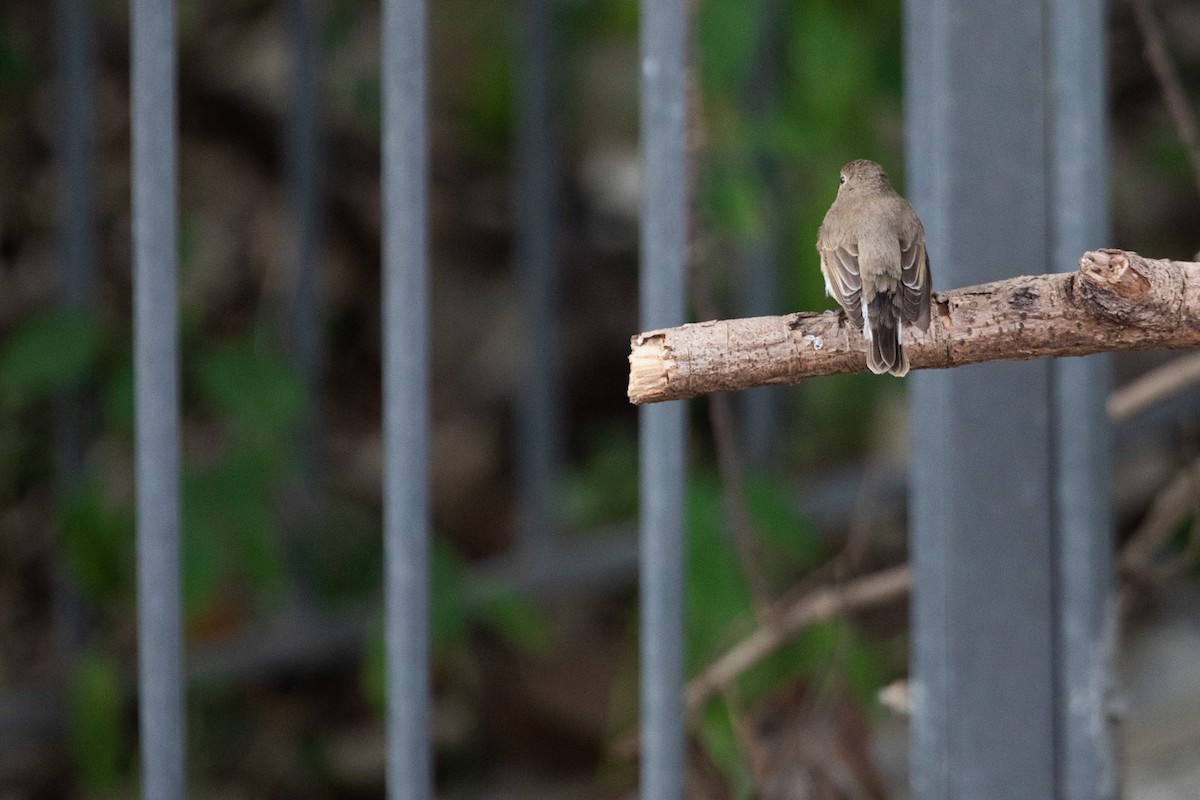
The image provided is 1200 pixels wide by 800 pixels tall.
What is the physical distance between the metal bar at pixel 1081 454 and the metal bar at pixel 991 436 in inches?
0.7

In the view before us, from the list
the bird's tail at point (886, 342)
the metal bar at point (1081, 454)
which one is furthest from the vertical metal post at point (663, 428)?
the metal bar at point (1081, 454)

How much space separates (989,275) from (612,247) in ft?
9.55

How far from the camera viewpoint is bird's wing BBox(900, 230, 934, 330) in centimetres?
127

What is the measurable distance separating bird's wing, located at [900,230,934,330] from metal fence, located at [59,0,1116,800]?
7.7 inches

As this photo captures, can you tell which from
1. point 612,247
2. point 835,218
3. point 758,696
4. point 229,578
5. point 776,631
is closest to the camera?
point 835,218

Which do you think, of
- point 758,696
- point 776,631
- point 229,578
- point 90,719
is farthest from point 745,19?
point 229,578

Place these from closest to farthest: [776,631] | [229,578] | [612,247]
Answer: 1. [776,631]
2. [229,578]
3. [612,247]

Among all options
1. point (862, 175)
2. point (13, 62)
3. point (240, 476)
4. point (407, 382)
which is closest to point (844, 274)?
point (862, 175)

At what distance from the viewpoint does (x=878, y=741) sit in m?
3.37

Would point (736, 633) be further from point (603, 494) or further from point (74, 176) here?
point (74, 176)

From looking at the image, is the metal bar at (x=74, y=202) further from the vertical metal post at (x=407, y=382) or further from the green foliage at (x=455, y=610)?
the vertical metal post at (x=407, y=382)

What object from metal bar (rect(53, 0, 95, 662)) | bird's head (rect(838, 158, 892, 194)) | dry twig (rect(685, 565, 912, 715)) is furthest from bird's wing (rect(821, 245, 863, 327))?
metal bar (rect(53, 0, 95, 662))

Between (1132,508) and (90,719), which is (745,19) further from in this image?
(1132,508)

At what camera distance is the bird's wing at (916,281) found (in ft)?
4.17
